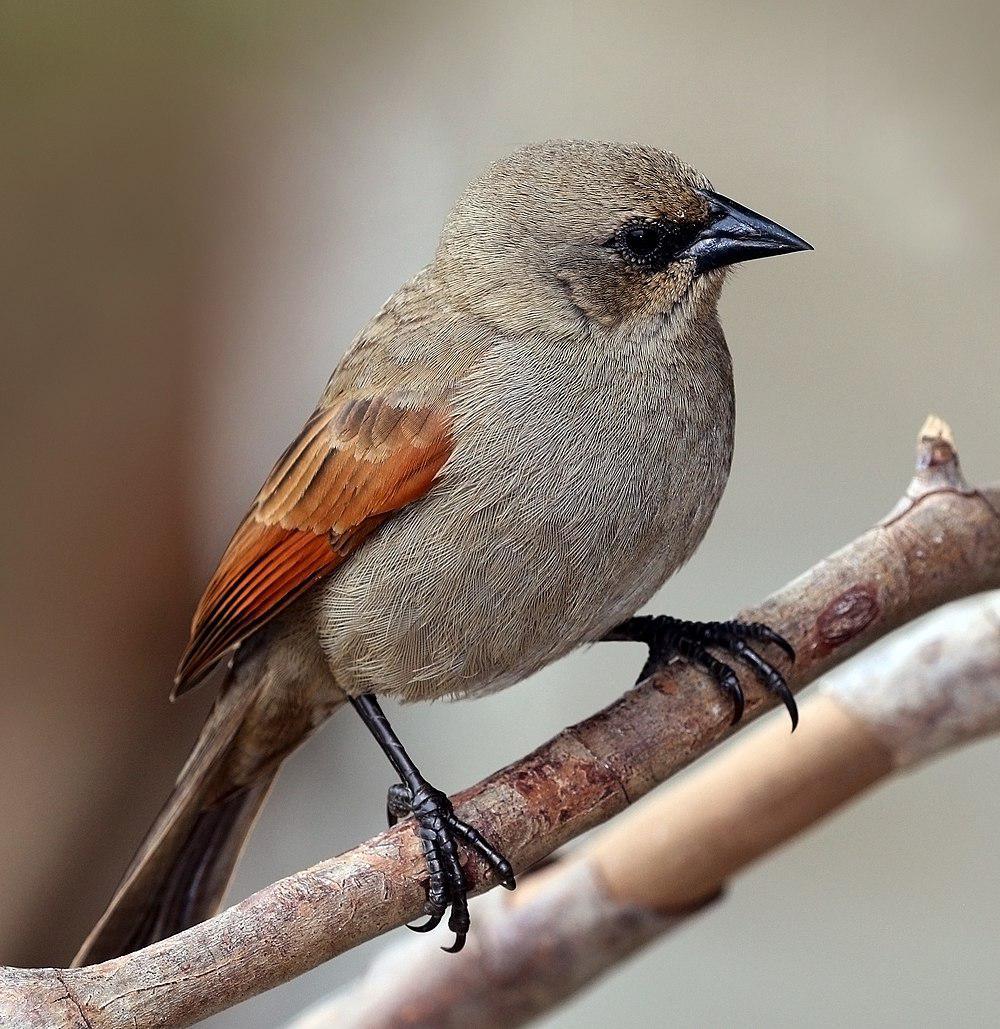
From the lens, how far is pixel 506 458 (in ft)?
5.45

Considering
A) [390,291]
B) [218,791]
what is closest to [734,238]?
[218,791]

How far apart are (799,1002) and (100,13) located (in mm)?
2543

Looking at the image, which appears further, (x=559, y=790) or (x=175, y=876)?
(x=175, y=876)

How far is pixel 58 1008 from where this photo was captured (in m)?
1.30

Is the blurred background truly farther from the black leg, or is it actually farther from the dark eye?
the black leg

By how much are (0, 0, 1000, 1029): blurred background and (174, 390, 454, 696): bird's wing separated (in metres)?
1.19

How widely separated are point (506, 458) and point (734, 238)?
0.38 metres

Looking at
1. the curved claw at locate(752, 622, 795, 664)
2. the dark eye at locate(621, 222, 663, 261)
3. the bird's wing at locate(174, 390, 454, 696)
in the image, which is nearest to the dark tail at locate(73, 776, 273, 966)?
the bird's wing at locate(174, 390, 454, 696)

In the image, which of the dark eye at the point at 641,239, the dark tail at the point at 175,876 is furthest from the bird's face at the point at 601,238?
the dark tail at the point at 175,876

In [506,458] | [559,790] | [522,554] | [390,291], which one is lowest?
[559,790]

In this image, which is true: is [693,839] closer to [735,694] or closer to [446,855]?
[735,694]

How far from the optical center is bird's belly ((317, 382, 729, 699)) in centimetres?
166

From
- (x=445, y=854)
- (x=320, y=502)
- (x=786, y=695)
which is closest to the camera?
(x=445, y=854)

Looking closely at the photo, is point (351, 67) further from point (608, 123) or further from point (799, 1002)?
point (799, 1002)
